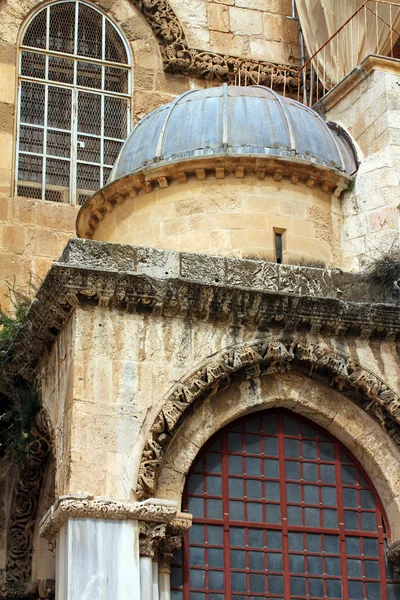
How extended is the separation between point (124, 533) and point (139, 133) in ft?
20.6

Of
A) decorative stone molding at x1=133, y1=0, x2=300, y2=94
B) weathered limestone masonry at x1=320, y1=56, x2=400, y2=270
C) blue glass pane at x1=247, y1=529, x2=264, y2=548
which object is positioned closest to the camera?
blue glass pane at x1=247, y1=529, x2=264, y2=548

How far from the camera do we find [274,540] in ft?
50.6

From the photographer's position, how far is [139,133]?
1845cm

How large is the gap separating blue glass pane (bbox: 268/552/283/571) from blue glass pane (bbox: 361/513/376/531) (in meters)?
1.13

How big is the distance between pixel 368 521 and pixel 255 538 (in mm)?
1430

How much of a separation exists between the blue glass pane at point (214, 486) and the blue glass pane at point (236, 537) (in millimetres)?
439

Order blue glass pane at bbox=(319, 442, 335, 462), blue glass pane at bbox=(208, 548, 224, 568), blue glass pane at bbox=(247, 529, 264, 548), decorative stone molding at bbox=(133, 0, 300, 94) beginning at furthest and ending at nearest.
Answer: decorative stone molding at bbox=(133, 0, 300, 94) → blue glass pane at bbox=(319, 442, 335, 462) → blue glass pane at bbox=(247, 529, 264, 548) → blue glass pane at bbox=(208, 548, 224, 568)

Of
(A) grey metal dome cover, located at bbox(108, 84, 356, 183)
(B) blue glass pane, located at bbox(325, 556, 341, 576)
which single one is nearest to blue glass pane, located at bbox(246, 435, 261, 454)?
(B) blue glass pane, located at bbox(325, 556, 341, 576)

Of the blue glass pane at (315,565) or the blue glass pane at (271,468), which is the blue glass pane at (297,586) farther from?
the blue glass pane at (271,468)

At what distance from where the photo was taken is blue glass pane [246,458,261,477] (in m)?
15.6

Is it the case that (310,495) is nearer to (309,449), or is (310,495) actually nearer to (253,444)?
(309,449)

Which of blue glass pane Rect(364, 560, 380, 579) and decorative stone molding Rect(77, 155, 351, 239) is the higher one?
decorative stone molding Rect(77, 155, 351, 239)

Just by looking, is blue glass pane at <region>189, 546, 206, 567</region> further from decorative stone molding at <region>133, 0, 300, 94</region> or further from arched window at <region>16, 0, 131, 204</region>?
decorative stone molding at <region>133, 0, 300, 94</region>

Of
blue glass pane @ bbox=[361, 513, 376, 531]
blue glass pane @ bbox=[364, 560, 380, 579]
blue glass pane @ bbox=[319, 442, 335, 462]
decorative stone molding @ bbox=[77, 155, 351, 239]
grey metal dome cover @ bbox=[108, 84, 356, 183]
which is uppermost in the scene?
grey metal dome cover @ bbox=[108, 84, 356, 183]
